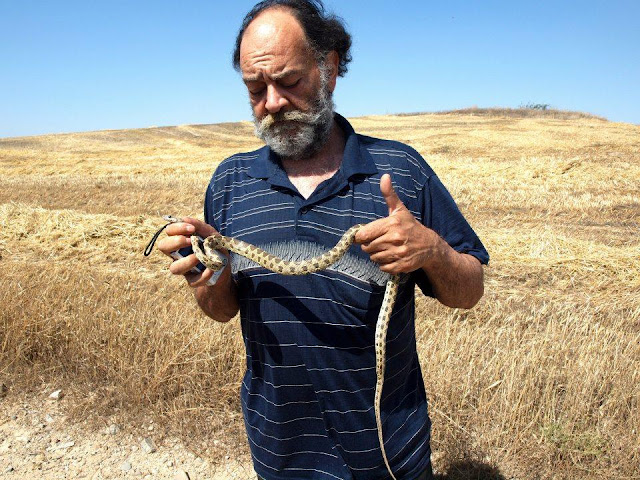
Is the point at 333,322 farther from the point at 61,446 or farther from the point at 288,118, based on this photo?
the point at 61,446

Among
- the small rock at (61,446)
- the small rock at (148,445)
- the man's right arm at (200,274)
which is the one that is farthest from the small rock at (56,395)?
the man's right arm at (200,274)

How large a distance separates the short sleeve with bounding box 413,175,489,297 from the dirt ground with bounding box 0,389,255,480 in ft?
8.26

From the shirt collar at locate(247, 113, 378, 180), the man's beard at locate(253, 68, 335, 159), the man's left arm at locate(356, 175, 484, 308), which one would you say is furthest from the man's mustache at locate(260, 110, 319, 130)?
the man's left arm at locate(356, 175, 484, 308)

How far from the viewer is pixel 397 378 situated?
7.94ft

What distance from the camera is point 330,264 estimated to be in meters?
2.26

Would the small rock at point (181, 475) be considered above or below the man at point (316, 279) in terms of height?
below

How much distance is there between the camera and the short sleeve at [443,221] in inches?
93.0

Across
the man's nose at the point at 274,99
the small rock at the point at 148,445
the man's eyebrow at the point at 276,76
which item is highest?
the man's eyebrow at the point at 276,76

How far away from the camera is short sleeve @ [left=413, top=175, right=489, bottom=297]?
93.0 inches

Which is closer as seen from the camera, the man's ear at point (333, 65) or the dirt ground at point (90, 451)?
the man's ear at point (333, 65)

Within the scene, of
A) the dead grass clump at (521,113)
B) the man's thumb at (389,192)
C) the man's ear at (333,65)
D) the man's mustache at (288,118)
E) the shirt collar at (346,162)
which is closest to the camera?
the man's thumb at (389,192)

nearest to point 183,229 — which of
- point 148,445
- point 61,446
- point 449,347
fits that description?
point 148,445

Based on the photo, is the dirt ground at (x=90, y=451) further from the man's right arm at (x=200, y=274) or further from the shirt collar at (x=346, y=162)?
the shirt collar at (x=346, y=162)

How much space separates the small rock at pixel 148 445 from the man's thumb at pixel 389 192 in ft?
10.2
